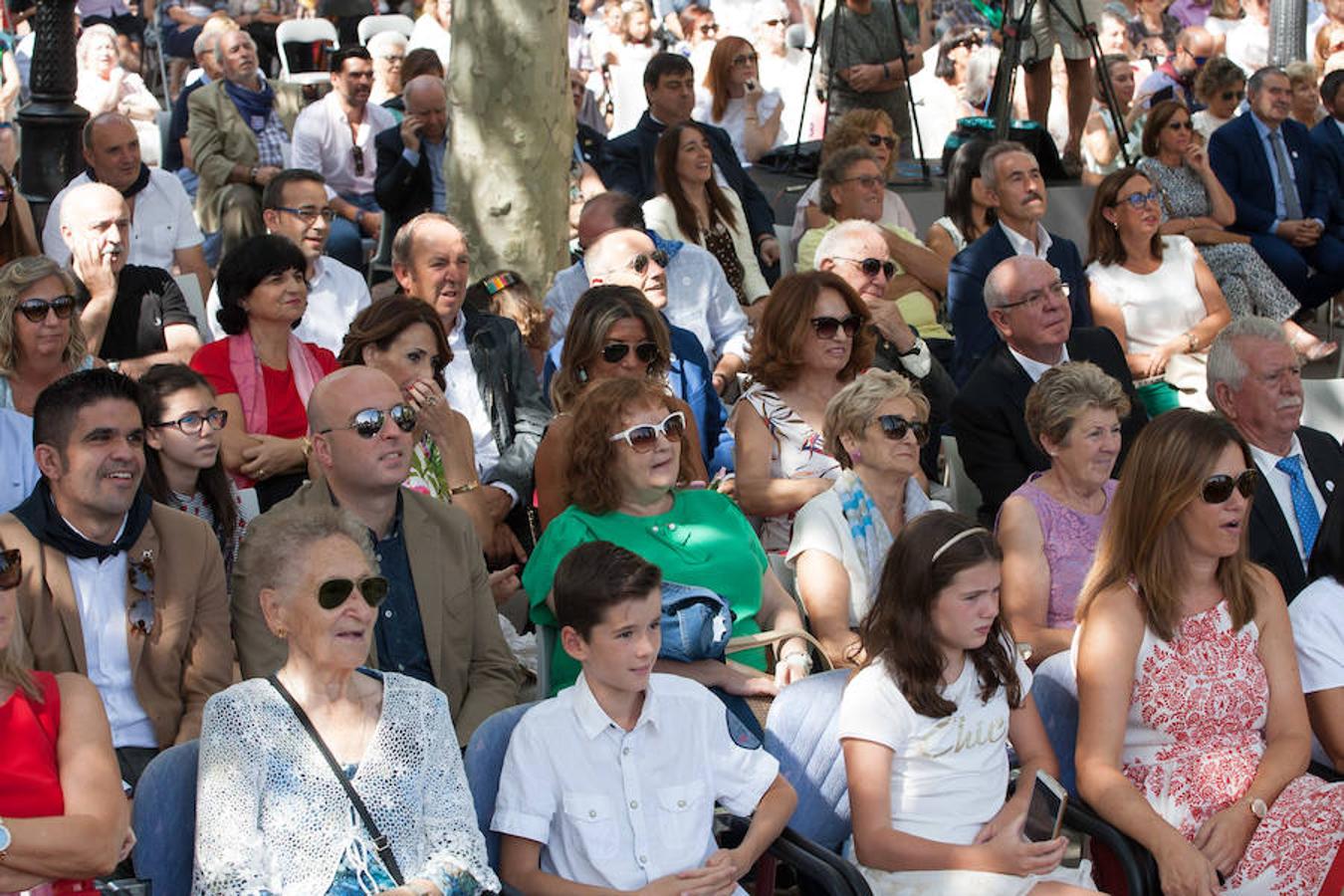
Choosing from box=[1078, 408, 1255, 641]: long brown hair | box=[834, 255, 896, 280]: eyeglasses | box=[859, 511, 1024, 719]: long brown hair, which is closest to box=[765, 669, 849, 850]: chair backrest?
box=[859, 511, 1024, 719]: long brown hair

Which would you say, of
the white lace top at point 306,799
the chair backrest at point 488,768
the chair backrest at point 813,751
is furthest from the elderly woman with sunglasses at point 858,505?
the white lace top at point 306,799

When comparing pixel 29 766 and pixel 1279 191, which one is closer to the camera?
pixel 29 766

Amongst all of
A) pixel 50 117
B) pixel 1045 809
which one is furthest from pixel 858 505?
pixel 50 117

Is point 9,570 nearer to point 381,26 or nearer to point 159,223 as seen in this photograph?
point 159,223

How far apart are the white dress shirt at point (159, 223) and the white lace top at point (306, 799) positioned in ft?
14.0

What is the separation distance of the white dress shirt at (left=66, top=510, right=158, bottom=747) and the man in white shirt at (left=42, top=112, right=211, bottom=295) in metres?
3.43

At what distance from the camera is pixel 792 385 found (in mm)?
5984

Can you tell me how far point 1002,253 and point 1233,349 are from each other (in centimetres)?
197

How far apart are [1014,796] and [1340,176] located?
6.96m

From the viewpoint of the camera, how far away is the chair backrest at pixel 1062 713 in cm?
450

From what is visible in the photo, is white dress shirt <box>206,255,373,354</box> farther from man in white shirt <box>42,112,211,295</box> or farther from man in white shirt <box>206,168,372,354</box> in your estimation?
man in white shirt <box>42,112,211,295</box>

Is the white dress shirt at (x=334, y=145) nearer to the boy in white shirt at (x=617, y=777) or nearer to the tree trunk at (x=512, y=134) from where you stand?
the tree trunk at (x=512, y=134)

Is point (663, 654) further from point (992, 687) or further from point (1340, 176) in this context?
point (1340, 176)

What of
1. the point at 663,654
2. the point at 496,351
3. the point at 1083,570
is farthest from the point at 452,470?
the point at 1083,570
